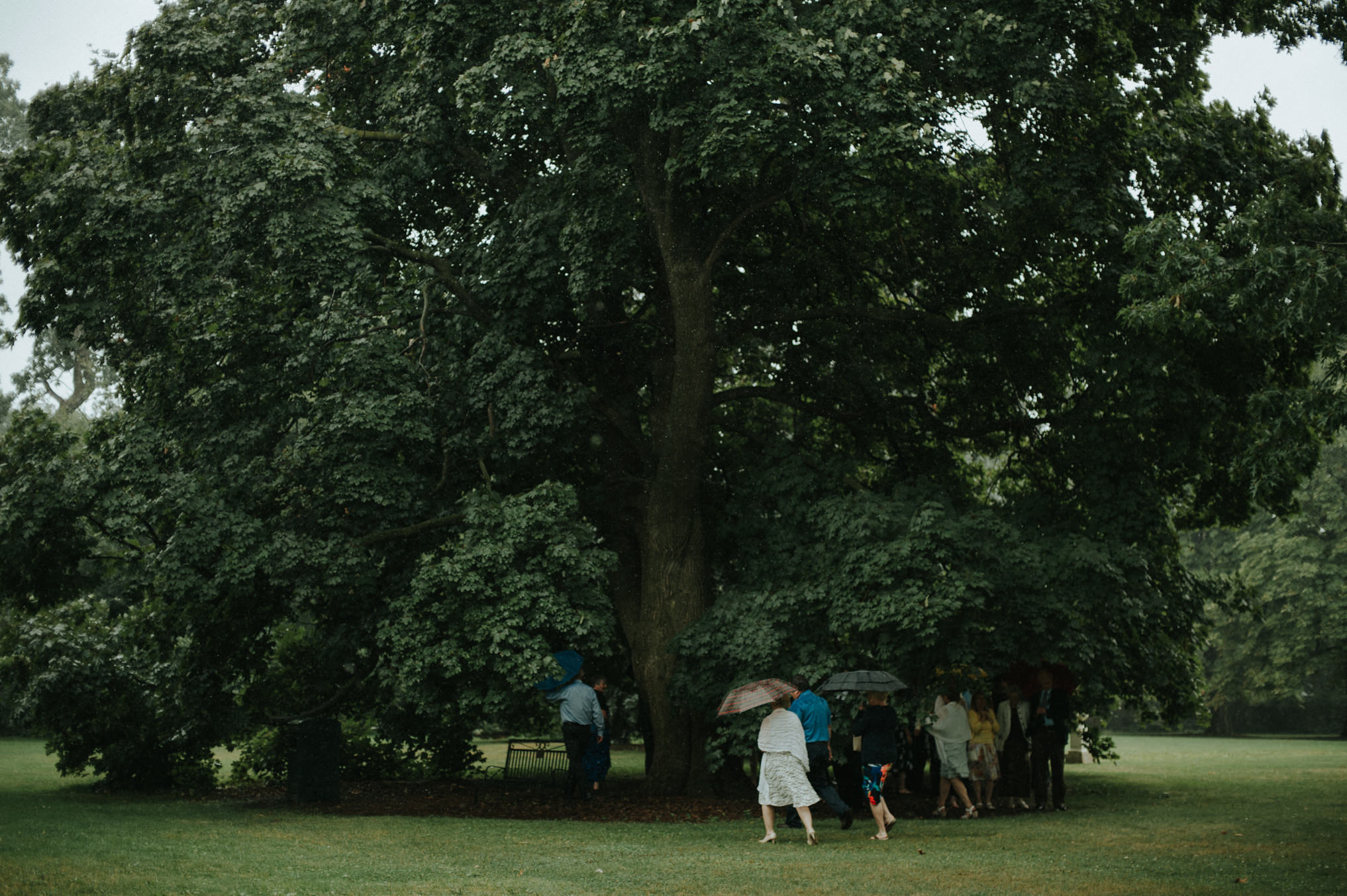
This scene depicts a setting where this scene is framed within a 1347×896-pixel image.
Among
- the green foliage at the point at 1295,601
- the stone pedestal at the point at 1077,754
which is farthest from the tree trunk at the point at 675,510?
the green foliage at the point at 1295,601

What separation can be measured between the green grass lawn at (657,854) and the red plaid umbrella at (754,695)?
53.7 inches

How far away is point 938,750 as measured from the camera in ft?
49.3

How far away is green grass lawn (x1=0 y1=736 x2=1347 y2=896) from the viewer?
29.5ft

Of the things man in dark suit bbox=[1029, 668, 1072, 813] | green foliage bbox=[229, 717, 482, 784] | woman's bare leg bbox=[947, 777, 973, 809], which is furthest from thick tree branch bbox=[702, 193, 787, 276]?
green foliage bbox=[229, 717, 482, 784]

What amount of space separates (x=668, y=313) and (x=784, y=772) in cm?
896

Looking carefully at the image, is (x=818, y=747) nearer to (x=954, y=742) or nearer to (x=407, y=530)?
(x=954, y=742)

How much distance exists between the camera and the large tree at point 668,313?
15008 millimetres

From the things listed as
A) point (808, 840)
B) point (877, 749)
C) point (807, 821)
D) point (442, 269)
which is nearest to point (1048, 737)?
point (877, 749)

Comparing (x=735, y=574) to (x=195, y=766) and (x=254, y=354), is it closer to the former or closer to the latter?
(x=254, y=354)

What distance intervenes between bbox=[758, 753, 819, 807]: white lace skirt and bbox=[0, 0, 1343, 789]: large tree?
10.9 feet

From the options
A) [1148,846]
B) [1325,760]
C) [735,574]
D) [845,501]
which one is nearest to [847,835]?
[1148,846]

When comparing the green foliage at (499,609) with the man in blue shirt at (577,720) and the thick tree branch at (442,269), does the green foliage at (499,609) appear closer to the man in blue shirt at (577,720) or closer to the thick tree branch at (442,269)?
the man in blue shirt at (577,720)

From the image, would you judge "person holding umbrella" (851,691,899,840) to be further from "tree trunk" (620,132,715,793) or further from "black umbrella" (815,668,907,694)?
"tree trunk" (620,132,715,793)

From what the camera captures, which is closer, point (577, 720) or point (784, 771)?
point (784, 771)
